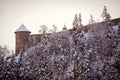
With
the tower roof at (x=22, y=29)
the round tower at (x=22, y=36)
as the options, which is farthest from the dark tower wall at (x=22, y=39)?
the tower roof at (x=22, y=29)

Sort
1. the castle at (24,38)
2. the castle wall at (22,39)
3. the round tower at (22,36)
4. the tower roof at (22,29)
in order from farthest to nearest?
1. the tower roof at (22,29)
2. the round tower at (22,36)
3. the castle wall at (22,39)
4. the castle at (24,38)

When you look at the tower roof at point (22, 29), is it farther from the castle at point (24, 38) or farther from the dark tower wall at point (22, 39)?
the dark tower wall at point (22, 39)

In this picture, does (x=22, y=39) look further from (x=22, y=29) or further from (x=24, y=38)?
(x=22, y=29)

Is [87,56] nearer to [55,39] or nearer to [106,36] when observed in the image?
[106,36]

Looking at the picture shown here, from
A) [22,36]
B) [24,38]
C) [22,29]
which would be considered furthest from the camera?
[22,29]

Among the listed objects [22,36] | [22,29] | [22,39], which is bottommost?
[22,39]

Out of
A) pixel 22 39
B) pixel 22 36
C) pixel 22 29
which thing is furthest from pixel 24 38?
pixel 22 29

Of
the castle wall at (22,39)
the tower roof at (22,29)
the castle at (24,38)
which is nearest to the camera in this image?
the castle at (24,38)

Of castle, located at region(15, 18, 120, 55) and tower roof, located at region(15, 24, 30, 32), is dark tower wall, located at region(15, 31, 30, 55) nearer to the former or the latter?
castle, located at region(15, 18, 120, 55)

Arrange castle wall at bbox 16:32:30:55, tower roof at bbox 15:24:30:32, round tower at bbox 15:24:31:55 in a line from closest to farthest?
castle wall at bbox 16:32:30:55
round tower at bbox 15:24:31:55
tower roof at bbox 15:24:30:32

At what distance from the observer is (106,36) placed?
98.2 feet

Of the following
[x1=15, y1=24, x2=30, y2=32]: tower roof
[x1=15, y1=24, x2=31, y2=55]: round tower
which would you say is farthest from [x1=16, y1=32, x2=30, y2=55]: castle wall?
[x1=15, y1=24, x2=30, y2=32]: tower roof

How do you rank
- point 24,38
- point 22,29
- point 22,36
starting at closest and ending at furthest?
point 22,36 < point 24,38 < point 22,29

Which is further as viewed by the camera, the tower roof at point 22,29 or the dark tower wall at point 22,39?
the tower roof at point 22,29
